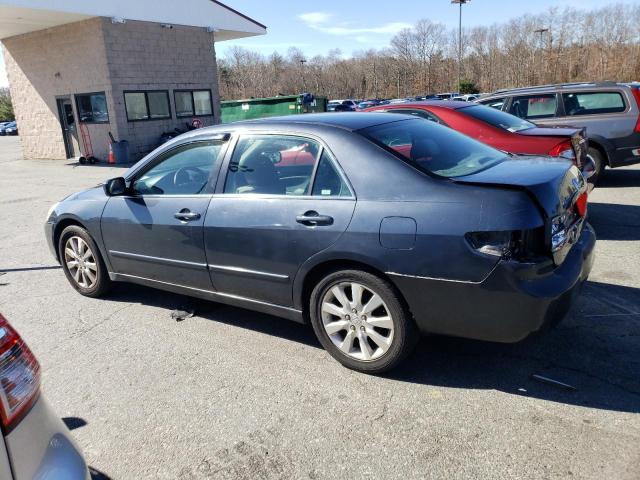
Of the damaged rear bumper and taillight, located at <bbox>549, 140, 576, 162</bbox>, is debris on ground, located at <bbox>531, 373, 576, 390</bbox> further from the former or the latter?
taillight, located at <bbox>549, 140, 576, 162</bbox>

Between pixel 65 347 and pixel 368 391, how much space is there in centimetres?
248

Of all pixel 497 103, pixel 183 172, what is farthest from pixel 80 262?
pixel 497 103

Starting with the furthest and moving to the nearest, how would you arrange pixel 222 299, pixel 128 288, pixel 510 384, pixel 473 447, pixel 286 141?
pixel 128 288 → pixel 222 299 → pixel 286 141 → pixel 510 384 → pixel 473 447

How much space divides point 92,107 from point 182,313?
17.1 meters

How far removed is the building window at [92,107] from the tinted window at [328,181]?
677 inches

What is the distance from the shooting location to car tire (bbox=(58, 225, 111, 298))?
4.86 metres

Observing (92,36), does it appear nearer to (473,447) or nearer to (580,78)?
(473,447)

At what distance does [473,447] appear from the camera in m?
2.62

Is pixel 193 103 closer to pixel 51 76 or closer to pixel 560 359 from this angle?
pixel 51 76

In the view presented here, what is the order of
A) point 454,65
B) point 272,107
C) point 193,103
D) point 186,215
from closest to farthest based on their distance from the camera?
point 186,215, point 193,103, point 272,107, point 454,65

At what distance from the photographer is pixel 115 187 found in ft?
14.4

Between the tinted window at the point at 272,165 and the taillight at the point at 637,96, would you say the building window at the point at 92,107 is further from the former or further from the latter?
the tinted window at the point at 272,165

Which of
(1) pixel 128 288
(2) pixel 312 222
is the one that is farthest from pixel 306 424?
(1) pixel 128 288

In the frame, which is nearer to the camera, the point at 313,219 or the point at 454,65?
the point at 313,219
